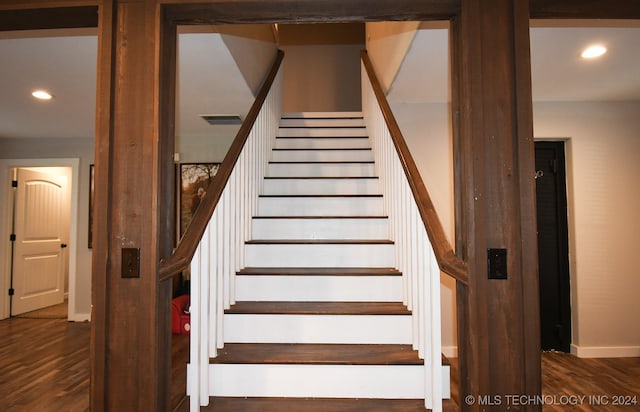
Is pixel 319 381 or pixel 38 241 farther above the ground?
pixel 38 241

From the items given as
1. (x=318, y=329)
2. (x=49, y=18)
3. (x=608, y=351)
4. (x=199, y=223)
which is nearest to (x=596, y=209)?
(x=608, y=351)

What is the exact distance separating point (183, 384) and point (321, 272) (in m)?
1.14

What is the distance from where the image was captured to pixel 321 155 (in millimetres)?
3361

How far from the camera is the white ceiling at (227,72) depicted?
2.09 metres

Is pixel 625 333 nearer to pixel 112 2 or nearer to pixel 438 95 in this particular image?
pixel 438 95

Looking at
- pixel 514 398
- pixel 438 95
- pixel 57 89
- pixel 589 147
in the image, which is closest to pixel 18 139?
pixel 57 89

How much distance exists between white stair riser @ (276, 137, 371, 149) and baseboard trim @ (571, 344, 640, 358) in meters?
2.64

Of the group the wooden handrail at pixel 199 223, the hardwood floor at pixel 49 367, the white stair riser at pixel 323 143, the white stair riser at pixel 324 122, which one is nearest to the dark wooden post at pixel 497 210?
the wooden handrail at pixel 199 223

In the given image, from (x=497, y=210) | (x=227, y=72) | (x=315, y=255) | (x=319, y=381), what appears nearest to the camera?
(x=497, y=210)

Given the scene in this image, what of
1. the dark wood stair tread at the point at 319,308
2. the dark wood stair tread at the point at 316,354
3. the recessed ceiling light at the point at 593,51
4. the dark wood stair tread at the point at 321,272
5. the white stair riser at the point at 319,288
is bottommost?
the dark wood stair tread at the point at 316,354

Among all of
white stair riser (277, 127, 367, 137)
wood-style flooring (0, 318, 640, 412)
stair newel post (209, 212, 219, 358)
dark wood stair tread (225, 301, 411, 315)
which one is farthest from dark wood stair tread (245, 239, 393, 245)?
white stair riser (277, 127, 367, 137)

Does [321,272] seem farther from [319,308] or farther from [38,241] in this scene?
[38,241]

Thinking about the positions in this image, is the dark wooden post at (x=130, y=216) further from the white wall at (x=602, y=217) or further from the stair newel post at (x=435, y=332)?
the white wall at (x=602, y=217)

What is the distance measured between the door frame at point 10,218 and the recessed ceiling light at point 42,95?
1508 mm
